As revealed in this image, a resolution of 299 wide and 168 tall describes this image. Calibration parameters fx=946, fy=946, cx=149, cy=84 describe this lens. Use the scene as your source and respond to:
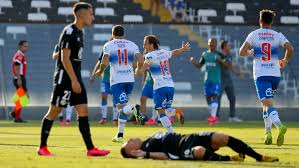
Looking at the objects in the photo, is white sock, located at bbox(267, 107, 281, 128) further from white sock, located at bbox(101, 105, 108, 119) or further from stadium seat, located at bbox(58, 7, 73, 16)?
stadium seat, located at bbox(58, 7, 73, 16)

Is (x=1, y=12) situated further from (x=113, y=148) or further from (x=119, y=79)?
(x=113, y=148)

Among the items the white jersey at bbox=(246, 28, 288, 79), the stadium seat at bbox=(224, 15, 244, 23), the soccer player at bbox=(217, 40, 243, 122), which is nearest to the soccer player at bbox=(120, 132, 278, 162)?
the white jersey at bbox=(246, 28, 288, 79)

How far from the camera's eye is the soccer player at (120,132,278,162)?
39.2ft

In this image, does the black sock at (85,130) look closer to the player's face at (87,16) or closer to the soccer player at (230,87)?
the player's face at (87,16)

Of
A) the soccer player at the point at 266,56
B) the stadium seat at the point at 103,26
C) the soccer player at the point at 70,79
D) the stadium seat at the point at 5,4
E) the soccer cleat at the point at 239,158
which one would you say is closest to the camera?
the soccer cleat at the point at 239,158

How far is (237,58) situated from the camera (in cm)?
3170

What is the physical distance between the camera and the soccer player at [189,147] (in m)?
11.9

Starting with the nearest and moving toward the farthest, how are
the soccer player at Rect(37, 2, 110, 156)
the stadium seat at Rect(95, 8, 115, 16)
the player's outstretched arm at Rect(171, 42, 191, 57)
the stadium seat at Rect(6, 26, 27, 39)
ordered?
1. the soccer player at Rect(37, 2, 110, 156)
2. the player's outstretched arm at Rect(171, 42, 191, 57)
3. the stadium seat at Rect(6, 26, 27, 39)
4. the stadium seat at Rect(95, 8, 115, 16)

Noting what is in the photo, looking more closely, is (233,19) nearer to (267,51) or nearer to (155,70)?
(155,70)

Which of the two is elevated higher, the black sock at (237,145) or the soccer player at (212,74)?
the black sock at (237,145)

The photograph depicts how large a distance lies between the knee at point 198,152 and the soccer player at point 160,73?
672cm

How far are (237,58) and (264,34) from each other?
14368 millimetres

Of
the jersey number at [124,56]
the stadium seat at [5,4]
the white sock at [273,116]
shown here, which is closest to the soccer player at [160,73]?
the jersey number at [124,56]

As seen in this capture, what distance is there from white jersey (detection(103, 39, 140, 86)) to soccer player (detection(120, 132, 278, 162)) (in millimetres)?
6906
